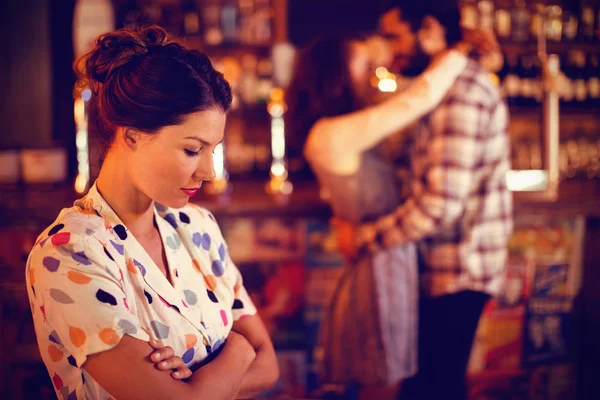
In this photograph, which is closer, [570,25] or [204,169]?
[204,169]

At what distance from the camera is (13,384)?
242cm

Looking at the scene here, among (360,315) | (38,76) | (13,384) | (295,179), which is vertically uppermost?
(38,76)

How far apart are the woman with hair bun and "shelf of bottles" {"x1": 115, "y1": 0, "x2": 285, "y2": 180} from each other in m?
3.09

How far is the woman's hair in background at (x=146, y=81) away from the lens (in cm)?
106

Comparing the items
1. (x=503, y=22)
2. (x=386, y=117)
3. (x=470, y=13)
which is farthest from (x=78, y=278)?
(x=503, y=22)

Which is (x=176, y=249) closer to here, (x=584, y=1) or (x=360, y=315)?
(x=360, y=315)

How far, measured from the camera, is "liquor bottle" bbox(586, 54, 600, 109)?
461cm

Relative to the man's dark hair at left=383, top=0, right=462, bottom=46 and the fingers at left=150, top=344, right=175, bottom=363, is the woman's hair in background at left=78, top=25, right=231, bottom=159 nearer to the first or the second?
the fingers at left=150, top=344, right=175, bottom=363

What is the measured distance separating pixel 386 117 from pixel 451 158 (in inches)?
9.2

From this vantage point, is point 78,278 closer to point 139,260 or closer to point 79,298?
point 79,298

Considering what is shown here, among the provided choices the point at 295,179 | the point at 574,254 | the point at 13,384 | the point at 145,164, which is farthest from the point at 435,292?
the point at 295,179

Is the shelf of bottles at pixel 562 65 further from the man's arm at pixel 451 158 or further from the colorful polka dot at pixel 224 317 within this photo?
the colorful polka dot at pixel 224 317

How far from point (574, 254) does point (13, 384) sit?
2351 mm

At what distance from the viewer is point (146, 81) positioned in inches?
41.5
